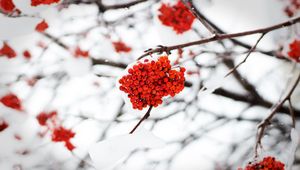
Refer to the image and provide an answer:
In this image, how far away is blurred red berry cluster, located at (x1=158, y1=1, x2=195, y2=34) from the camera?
115 centimetres

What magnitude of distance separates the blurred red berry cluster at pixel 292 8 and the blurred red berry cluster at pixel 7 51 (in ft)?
3.28

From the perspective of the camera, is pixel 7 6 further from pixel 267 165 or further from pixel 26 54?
pixel 267 165

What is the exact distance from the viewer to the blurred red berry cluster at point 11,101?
3.87 feet

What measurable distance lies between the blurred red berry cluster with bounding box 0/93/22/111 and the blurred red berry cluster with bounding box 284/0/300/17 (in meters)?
1.05

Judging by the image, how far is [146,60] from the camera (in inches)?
29.5

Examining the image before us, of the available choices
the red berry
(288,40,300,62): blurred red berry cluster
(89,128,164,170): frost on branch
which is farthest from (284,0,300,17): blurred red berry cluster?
the red berry

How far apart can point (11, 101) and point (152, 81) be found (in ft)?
2.34

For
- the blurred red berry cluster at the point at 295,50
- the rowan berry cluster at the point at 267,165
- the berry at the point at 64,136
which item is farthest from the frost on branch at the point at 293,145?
the berry at the point at 64,136

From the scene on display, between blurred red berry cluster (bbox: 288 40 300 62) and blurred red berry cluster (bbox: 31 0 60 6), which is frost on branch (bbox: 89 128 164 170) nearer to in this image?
blurred red berry cluster (bbox: 31 0 60 6)

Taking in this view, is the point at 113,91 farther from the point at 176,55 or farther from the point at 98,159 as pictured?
the point at 98,159

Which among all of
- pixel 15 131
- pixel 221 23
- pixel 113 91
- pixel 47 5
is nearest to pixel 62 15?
pixel 47 5

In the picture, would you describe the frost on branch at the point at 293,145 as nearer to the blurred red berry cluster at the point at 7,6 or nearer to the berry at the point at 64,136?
the berry at the point at 64,136

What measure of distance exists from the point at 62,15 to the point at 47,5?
0.07 m

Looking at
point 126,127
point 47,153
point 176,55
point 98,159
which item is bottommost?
point 47,153
